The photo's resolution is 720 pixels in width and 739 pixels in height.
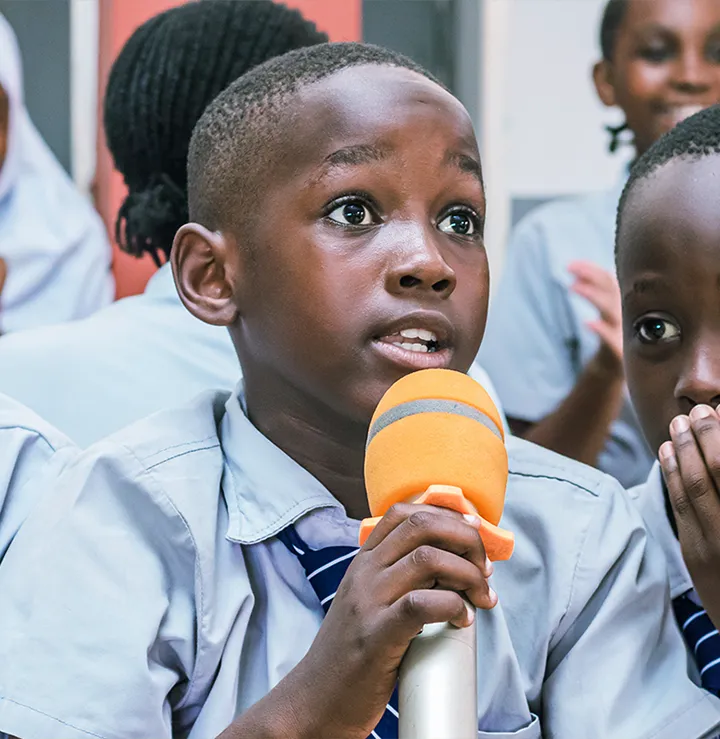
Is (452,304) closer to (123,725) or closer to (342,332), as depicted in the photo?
(342,332)

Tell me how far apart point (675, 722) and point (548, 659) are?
11cm

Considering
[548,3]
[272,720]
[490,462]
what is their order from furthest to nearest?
[548,3], [272,720], [490,462]

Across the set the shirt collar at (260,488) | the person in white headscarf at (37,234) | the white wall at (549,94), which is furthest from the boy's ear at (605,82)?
the shirt collar at (260,488)

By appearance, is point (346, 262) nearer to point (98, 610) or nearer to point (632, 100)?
point (98, 610)

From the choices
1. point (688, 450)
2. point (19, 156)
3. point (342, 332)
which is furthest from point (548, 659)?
point (19, 156)

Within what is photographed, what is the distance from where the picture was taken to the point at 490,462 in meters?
0.73

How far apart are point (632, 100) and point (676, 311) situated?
1063mm

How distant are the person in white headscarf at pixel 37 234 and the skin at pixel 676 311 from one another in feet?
4.07

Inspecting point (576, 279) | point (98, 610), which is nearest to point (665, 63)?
point (576, 279)

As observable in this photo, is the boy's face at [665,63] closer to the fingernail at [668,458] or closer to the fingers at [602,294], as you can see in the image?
the fingers at [602,294]

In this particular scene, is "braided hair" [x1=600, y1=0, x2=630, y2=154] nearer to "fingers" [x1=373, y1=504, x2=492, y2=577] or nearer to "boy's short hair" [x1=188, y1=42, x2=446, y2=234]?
"boy's short hair" [x1=188, y1=42, x2=446, y2=234]

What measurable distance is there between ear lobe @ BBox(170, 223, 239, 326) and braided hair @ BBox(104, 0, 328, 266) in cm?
40

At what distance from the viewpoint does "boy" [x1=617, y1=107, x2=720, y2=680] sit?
99 centimetres

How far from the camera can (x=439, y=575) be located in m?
0.71
